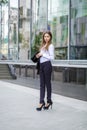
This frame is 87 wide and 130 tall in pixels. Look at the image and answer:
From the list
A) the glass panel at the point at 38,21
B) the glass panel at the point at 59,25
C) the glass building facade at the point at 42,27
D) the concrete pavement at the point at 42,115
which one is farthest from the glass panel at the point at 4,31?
the concrete pavement at the point at 42,115

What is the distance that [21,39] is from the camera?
20125mm

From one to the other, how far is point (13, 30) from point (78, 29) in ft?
28.1

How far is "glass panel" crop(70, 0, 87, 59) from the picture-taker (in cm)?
1316

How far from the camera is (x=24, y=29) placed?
19.6m

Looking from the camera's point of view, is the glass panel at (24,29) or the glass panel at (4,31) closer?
the glass panel at (24,29)

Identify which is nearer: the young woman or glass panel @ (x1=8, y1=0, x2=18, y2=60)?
the young woman

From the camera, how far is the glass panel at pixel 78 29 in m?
13.2

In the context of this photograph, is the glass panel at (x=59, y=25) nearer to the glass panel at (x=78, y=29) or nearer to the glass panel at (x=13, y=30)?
the glass panel at (x=78, y=29)

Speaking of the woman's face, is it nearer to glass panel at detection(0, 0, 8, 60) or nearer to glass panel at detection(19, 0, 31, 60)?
glass panel at detection(19, 0, 31, 60)

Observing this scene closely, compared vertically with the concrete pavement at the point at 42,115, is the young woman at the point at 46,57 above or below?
above

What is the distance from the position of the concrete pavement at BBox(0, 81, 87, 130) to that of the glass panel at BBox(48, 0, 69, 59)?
461 cm

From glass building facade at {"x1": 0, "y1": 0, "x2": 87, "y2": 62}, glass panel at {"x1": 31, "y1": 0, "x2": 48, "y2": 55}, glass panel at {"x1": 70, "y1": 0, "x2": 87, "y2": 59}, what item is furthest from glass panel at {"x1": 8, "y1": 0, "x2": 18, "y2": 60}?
glass panel at {"x1": 70, "y1": 0, "x2": 87, "y2": 59}

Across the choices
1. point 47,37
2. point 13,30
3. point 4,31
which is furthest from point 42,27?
point 47,37

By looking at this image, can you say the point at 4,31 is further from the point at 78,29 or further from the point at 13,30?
the point at 78,29
